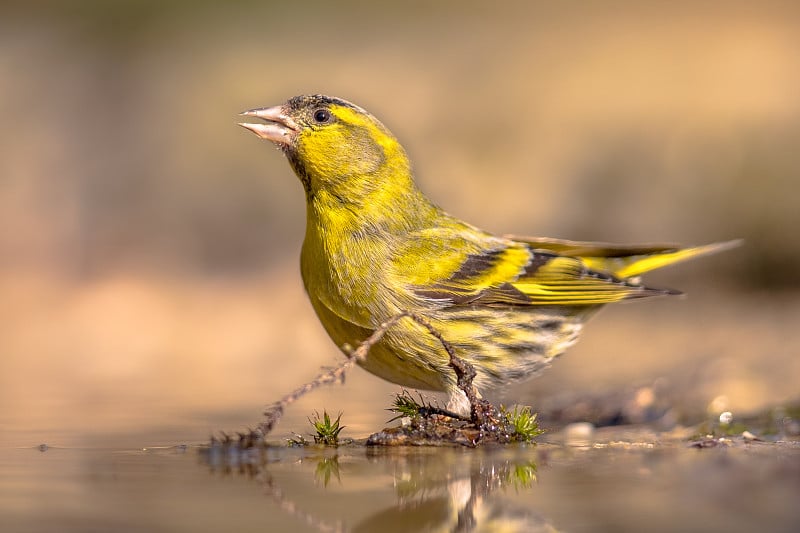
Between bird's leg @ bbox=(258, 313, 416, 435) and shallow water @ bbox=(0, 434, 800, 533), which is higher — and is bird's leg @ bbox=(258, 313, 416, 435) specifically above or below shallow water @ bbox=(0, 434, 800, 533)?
above

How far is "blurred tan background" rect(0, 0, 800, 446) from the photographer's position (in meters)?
10.0

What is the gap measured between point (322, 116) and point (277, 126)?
0.73 feet

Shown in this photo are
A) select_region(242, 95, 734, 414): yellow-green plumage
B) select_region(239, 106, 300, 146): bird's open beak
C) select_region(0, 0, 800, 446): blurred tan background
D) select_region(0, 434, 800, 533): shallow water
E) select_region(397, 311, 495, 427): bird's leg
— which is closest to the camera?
select_region(0, 434, 800, 533): shallow water

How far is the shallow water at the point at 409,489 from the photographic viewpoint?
3.07 m

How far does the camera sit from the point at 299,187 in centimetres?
1355

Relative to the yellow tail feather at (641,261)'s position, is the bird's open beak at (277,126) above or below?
above

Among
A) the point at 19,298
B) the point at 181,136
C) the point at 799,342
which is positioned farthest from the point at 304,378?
the point at 181,136

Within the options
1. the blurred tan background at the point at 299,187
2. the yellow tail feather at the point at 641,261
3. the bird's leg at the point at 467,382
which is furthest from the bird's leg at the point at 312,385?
the blurred tan background at the point at 299,187

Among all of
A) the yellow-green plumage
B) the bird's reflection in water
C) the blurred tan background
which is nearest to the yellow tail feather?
the yellow-green plumage

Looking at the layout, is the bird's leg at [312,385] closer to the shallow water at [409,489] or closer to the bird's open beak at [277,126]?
the shallow water at [409,489]

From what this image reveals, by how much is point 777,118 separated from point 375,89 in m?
4.55

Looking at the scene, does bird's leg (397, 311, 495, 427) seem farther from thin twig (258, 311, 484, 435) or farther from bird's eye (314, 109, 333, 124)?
bird's eye (314, 109, 333, 124)

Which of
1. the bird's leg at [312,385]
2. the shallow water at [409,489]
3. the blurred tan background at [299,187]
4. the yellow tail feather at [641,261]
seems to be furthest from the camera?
the blurred tan background at [299,187]

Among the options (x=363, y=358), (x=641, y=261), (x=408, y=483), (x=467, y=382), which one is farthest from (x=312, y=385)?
(x=641, y=261)
